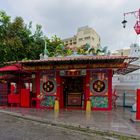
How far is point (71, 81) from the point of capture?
19.8 metres

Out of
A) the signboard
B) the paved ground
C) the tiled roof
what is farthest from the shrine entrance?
the paved ground

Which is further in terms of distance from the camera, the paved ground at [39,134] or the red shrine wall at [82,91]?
the red shrine wall at [82,91]

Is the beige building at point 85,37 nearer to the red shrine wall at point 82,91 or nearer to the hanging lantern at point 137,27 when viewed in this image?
the red shrine wall at point 82,91

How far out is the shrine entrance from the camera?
1958 cm

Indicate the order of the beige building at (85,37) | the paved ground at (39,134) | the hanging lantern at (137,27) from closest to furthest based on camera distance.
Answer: the paved ground at (39,134)
the hanging lantern at (137,27)
the beige building at (85,37)

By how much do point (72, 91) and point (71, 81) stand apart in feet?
2.24

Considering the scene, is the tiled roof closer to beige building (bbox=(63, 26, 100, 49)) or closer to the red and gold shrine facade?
the red and gold shrine facade

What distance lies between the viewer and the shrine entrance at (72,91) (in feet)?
64.2

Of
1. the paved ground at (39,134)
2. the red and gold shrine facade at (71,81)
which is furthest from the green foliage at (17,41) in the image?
the paved ground at (39,134)

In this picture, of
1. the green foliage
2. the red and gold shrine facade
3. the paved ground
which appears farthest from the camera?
the green foliage

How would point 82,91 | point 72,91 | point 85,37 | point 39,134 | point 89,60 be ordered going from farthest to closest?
1. point 85,37
2. point 72,91
3. point 82,91
4. point 89,60
5. point 39,134

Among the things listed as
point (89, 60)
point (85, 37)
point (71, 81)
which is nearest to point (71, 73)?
point (71, 81)

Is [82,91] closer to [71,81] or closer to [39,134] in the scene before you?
[71,81]

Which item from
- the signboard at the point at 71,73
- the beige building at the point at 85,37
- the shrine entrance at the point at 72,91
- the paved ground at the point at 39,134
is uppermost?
the beige building at the point at 85,37
